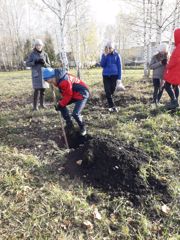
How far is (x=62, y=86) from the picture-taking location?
4.58 m

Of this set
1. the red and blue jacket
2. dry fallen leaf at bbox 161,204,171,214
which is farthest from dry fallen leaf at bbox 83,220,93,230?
the red and blue jacket

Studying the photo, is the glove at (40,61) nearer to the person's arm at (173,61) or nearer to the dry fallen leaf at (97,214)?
the person's arm at (173,61)

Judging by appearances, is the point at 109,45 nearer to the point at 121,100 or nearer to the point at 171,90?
the point at 171,90

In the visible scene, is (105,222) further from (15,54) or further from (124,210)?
(15,54)

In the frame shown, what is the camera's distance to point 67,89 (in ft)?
15.0

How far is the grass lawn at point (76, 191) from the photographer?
286cm

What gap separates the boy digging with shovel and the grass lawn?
1.61ft

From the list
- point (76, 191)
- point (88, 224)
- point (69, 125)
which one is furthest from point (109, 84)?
point (88, 224)

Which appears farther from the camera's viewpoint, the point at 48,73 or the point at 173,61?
the point at 173,61

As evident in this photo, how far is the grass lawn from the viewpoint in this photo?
9.37 ft

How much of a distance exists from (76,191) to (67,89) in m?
1.95

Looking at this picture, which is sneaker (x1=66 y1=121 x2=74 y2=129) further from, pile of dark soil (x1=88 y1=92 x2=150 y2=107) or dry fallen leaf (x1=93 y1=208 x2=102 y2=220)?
dry fallen leaf (x1=93 y1=208 x2=102 y2=220)

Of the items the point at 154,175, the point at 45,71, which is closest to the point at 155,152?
the point at 154,175

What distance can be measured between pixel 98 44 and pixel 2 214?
3972cm
